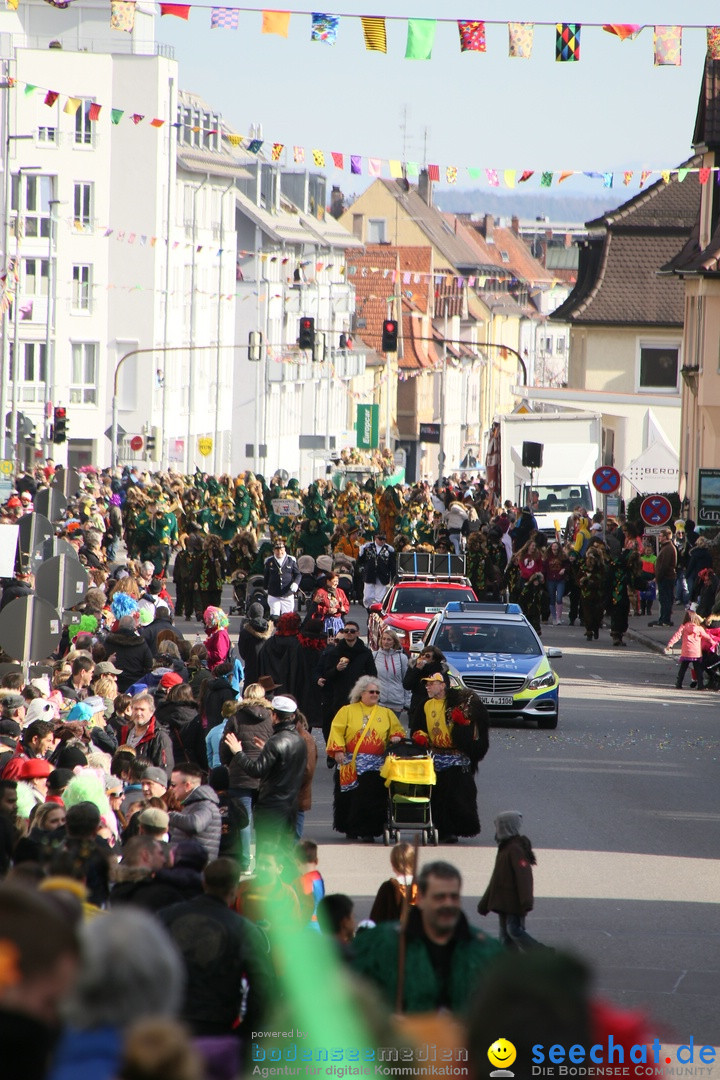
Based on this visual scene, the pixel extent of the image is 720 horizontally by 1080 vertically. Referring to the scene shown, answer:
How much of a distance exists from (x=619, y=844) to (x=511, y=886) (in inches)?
177

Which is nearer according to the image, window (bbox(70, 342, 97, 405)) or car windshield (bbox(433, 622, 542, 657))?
car windshield (bbox(433, 622, 542, 657))

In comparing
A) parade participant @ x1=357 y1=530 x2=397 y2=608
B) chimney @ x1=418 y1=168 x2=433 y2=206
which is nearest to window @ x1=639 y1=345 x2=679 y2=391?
parade participant @ x1=357 y1=530 x2=397 y2=608

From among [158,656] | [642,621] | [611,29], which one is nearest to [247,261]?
[642,621]

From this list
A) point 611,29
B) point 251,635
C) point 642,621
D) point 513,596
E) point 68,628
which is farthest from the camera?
point 642,621

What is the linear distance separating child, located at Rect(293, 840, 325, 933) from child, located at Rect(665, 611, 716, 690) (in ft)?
53.1

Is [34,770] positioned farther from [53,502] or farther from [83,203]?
[83,203]

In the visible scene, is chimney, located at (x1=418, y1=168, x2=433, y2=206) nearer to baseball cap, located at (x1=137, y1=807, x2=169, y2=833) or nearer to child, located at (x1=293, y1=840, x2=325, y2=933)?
child, located at (x1=293, y1=840, x2=325, y2=933)

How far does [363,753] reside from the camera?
49.2 ft

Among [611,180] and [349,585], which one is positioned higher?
[611,180]

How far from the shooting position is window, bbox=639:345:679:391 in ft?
199

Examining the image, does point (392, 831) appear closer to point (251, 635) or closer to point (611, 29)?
point (251, 635)

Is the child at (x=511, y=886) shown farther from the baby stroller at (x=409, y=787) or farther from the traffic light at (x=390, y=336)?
the traffic light at (x=390, y=336)

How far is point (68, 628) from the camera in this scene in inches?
797

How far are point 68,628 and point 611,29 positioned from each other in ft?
31.1
